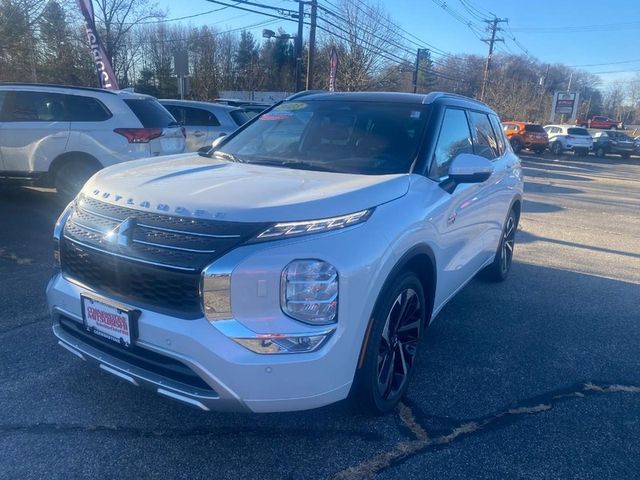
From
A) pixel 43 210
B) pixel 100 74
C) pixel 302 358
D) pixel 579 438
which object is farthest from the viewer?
pixel 100 74

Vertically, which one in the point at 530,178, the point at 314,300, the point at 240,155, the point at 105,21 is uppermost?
the point at 105,21

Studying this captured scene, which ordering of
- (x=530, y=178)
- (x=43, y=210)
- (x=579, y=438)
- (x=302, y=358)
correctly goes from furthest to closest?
(x=530, y=178), (x=43, y=210), (x=579, y=438), (x=302, y=358)

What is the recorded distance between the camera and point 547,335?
4.22m

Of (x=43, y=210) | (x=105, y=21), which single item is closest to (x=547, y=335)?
(x=43, y=210)

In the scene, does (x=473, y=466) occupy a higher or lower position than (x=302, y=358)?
lower

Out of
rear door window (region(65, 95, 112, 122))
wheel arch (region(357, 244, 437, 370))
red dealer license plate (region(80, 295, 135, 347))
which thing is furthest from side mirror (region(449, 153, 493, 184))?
rear door window (region(65, 95, 112, 122))

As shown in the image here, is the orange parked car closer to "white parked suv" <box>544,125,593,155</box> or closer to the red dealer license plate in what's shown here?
"white parked suv" <box>544,125,593,155</box>

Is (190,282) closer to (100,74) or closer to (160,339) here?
(160,339)

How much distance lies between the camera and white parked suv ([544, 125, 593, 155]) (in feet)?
103

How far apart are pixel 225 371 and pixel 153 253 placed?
634 millimetres

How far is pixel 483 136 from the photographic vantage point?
4746 millimetres

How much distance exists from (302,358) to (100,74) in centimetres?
1254

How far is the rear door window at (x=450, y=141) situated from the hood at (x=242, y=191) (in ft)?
1.62

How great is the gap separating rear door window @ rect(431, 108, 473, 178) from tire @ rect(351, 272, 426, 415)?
35.2 inches
